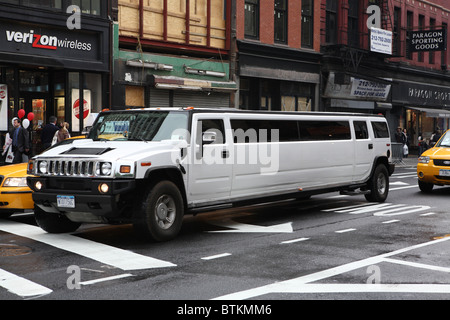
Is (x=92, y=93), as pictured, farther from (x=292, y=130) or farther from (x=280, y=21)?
(x=292, y=130)

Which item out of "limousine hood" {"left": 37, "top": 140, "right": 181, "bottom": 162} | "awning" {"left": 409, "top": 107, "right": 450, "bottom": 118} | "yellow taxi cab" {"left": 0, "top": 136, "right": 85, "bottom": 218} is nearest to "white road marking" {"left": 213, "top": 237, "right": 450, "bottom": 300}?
"limousine hood" {"left": 37, "top": 140, "right": 181, "bottom": 162}

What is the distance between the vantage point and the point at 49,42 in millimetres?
18859

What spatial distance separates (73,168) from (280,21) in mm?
20775

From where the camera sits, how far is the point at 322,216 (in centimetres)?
1149

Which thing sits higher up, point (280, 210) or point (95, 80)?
point (95, 80)

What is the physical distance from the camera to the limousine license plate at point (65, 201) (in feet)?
27.0

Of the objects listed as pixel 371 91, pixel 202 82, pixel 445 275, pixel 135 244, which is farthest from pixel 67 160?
pixel 371 91

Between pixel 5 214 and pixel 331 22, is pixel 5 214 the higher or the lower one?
the lower one

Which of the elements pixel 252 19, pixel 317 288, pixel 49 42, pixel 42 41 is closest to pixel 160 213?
pixel 317 288

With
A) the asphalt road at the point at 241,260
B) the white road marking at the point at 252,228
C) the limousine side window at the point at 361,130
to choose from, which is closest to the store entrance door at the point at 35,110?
the asphalt road at the point at 241,260

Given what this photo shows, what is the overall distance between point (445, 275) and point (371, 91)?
88.5 ft

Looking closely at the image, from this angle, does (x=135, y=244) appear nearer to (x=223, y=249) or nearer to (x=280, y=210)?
(x=223, y=249)

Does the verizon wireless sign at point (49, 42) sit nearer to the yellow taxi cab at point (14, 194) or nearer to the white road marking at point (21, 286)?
the yellow taxi cab at point (14, 194)

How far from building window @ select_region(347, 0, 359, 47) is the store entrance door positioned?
18.0m
